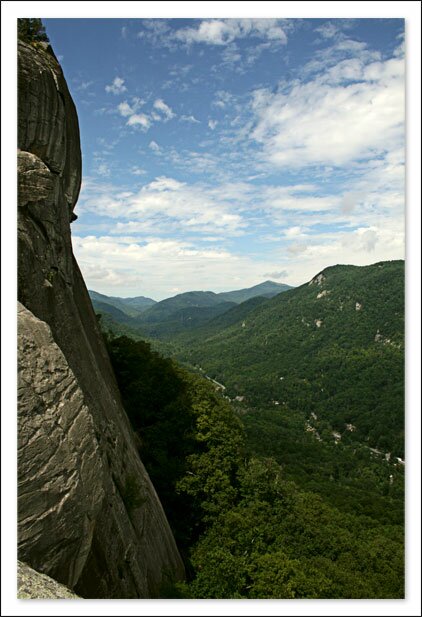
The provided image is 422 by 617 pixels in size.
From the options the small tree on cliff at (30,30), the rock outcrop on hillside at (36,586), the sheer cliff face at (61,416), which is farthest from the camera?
the small tree on cliff at (30,30)

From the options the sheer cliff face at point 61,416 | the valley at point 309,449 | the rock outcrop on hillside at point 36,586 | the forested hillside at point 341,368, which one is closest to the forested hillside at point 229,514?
the valley at point 309,449

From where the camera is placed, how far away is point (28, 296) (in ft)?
25.2

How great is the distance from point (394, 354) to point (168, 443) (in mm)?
146060

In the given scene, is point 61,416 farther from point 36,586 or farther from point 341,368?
point 341,368

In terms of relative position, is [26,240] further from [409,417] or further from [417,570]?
[417,570]

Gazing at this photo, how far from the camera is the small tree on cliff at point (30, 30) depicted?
8.93 m

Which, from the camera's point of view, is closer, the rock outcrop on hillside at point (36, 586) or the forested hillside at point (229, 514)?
the rock outcrop on hillside at point (36, 586)

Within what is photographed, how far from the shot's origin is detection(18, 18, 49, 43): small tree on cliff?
8.93 meters

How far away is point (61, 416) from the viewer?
6.54 meters

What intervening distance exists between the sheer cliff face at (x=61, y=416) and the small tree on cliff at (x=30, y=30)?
348mm

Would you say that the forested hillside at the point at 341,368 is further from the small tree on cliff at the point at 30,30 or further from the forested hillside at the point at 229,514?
the small tree on cliff at the point at 30,30

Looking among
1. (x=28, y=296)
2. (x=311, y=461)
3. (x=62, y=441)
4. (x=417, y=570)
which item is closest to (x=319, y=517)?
(x=417, y=570)

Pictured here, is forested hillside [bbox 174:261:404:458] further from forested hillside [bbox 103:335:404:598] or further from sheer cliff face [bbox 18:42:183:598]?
sheer cliff face [bbox 18:42:183:598]

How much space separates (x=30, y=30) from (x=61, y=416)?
10.1 metres
